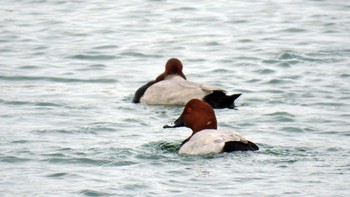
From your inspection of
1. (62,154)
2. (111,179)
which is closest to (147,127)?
(62,154)

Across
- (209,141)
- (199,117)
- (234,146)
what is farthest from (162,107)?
(234,146)

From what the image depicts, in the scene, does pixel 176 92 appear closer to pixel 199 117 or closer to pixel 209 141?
pixel 199 117

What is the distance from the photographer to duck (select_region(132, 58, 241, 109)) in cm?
1614

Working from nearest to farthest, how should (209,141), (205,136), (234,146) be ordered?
(234,146)
(209,141)
(205,136)

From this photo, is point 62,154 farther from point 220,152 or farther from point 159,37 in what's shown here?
point 159,37

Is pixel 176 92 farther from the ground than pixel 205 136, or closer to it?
closer to it

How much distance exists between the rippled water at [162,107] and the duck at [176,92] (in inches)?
8.9

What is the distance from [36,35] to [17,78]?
453 centimetres

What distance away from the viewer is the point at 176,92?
16.6 meters

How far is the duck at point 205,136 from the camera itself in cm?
1252

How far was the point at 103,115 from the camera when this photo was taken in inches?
622

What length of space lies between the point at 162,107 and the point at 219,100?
0.97 metres

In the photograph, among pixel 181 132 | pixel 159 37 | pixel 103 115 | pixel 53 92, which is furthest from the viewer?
pixel 159 37

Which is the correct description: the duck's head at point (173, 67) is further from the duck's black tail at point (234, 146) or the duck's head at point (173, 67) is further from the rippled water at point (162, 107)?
the duck's black tail at point (234, 146)
